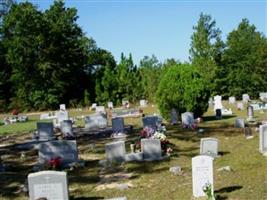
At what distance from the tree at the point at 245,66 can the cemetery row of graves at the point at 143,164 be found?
30874 mm

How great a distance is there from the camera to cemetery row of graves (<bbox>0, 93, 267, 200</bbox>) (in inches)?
458

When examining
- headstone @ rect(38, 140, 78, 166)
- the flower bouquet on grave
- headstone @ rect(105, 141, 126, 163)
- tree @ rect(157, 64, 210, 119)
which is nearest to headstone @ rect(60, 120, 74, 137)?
tree @ rect(157, 64, 210, 119)

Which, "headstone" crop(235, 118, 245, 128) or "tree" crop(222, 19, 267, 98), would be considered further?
"tree" crop(222, 19, 267, 98)

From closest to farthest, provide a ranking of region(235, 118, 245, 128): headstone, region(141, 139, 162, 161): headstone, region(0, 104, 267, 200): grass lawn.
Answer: region(0, 104, 267, 200): grass lawn → region(141, 139, 162, 161): headstone → region(235, 118, 245, 128): headstone

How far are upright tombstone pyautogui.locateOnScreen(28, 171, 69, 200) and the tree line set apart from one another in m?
42.3

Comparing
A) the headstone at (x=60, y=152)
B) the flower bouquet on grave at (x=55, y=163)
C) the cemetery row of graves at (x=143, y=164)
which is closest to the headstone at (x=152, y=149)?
the cemetery row of graves at (x=143, y=164)

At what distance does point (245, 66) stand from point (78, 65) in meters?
20.8

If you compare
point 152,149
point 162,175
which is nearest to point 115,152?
point 152,149

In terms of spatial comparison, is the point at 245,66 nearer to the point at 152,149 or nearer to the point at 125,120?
the point at 125,120

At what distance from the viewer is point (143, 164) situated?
644 inches

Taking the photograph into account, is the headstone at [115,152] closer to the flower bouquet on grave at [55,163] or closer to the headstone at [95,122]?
the flower bouquet on grave at [55,163]

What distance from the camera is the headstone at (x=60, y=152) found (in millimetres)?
17000

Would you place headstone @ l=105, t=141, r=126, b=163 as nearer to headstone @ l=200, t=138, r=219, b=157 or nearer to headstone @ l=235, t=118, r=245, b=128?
headstone @ l=200, t=138, r=219, b=157

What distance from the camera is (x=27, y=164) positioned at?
59.9 feet
